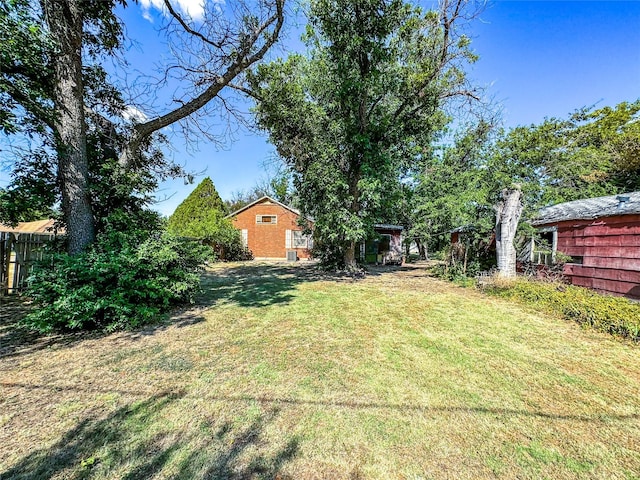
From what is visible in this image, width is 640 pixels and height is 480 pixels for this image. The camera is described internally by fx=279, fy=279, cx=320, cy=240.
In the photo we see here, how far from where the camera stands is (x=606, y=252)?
281 inches

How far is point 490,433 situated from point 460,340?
2114mm

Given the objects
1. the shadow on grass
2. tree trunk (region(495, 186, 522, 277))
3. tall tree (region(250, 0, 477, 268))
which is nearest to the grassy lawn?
the shadow on grass

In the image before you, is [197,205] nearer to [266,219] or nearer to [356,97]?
[266,219]

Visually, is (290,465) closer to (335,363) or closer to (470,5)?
(335,363)

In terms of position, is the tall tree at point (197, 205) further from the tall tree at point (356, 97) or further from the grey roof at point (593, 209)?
the grey roof at point (593, 209)

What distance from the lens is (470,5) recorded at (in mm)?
8125

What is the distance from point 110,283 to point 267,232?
1578 cm

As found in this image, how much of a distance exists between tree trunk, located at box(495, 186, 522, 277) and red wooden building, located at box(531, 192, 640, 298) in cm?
127

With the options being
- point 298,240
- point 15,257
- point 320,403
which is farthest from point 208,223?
point 320,403

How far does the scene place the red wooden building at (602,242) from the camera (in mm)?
6523

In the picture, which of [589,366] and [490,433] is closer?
[490,433]

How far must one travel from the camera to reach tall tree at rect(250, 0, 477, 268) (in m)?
9.14

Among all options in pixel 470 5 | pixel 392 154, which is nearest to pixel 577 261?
pixel 392 154

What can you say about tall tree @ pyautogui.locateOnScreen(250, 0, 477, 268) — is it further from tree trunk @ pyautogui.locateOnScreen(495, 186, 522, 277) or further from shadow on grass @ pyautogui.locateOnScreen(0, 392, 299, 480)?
shadow on grass @ pyautogui.locateOnScreen(0, 392, 299, 480)
